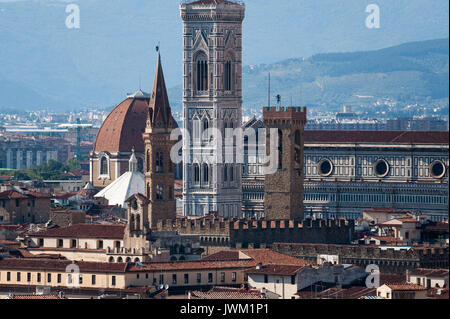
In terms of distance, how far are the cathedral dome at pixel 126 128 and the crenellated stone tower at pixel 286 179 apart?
5023cm

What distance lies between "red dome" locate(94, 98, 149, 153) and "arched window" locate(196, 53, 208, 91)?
105 feet

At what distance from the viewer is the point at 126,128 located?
14762 centimetres

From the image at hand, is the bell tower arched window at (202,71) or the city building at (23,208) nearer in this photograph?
the city building at (23,208)

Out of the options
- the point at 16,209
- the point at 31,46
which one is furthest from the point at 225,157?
the point at 31,46

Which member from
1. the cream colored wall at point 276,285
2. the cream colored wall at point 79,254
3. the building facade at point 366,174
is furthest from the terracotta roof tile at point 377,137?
the cream colored wall at point 276,285

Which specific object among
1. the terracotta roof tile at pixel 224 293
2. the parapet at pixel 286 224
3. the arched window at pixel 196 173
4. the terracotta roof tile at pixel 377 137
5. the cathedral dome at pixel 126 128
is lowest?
the terracotta roof tile at pixel 224 293

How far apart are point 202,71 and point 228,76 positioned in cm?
157

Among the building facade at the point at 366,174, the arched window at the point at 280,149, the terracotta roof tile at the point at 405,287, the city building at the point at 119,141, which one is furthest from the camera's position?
the city building at the point at 119,141

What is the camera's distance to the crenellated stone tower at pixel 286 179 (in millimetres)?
93938

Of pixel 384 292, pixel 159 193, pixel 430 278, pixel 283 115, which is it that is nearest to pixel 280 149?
pixel 283 115

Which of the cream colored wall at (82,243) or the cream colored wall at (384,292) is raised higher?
the cream colored wall at (82,243)

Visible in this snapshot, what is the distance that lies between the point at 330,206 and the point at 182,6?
55.7ft

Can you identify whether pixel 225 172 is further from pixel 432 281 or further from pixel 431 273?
pixel 432 281

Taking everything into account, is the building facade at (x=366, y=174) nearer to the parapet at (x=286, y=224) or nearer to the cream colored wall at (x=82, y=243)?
the parapet at (x=286, y=224)
